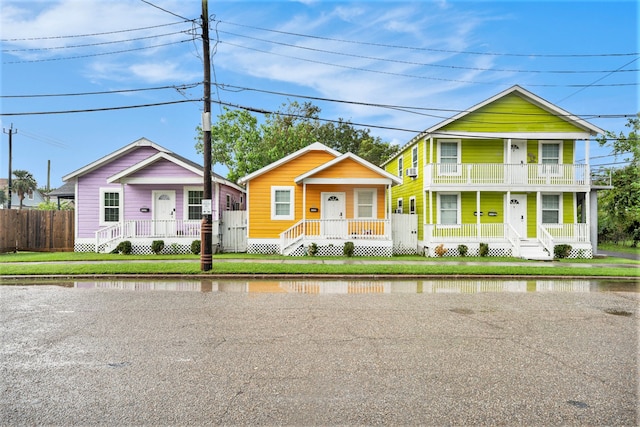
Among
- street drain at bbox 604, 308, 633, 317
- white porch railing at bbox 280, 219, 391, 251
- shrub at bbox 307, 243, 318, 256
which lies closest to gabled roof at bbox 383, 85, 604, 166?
white porch railing at bbox 280, 219, 391, 251

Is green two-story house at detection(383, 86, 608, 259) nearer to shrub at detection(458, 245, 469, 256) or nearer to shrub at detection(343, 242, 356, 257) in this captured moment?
shrub at detection(458, 245, 469, 256)

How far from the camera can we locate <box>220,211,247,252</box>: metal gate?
20453 mm

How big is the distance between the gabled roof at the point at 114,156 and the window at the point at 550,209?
21.2m

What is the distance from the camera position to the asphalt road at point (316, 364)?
3.40 metres

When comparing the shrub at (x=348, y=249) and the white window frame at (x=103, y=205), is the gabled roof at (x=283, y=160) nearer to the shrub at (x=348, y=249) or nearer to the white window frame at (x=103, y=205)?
the shrub at (x=348, y=249)

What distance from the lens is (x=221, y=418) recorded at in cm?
328

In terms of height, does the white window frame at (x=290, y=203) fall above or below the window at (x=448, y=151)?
below

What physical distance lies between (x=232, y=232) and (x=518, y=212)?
15.7 m

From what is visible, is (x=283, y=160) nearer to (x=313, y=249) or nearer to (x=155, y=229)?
(x=313, y=249)

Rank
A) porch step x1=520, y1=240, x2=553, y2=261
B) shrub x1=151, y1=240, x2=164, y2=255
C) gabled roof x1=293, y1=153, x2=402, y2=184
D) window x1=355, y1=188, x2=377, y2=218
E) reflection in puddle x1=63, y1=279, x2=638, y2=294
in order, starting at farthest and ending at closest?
1. window x1=355, y1=188, x2=377, y2=218
2. shrub x1=151, y1=240, x2=164, y2=255
3. gabled roof x1=293, y1=153, x2=402, y2=184
4. porch step x1=520, y1=240, x2=553, y2=261
5. reflection in puddle x1=63, y1=279, x2=638, y2=294

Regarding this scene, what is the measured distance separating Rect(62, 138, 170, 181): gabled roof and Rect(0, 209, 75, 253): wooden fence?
7.45 ft

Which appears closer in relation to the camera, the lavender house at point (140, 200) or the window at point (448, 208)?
the lavender house at point (140, 200)

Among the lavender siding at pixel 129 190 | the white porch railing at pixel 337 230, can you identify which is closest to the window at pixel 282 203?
the white porch railing at pixel 337 230

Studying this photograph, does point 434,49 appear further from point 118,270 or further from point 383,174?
point 118,270
